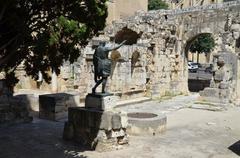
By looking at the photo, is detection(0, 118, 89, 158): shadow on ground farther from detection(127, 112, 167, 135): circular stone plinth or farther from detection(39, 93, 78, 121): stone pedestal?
detection(127, 112, 167, 135): circular stone plinth

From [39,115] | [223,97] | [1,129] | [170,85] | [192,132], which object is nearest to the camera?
[1,129]

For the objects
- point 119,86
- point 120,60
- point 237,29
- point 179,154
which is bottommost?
point 179,154

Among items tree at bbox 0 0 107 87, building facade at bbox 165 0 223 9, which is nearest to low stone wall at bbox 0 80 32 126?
tree at bbox 0 0 107 87

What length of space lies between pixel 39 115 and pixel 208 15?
45.6ft

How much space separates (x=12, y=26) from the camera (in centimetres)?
586

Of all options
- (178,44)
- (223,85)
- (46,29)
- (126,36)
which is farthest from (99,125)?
(126,36)

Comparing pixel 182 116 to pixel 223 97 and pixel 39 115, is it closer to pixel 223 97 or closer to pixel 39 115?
pixel 223 97

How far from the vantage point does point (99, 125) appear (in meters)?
8.48

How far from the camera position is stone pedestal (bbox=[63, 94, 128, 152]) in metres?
8.45

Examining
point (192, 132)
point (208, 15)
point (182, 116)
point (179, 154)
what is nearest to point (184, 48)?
point (208, 15)

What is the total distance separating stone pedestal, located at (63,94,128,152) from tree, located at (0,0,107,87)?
201 centimetres

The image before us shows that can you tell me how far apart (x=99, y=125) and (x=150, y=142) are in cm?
167

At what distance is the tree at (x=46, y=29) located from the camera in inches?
227

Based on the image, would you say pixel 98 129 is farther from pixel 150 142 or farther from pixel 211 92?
pixel 211 92
